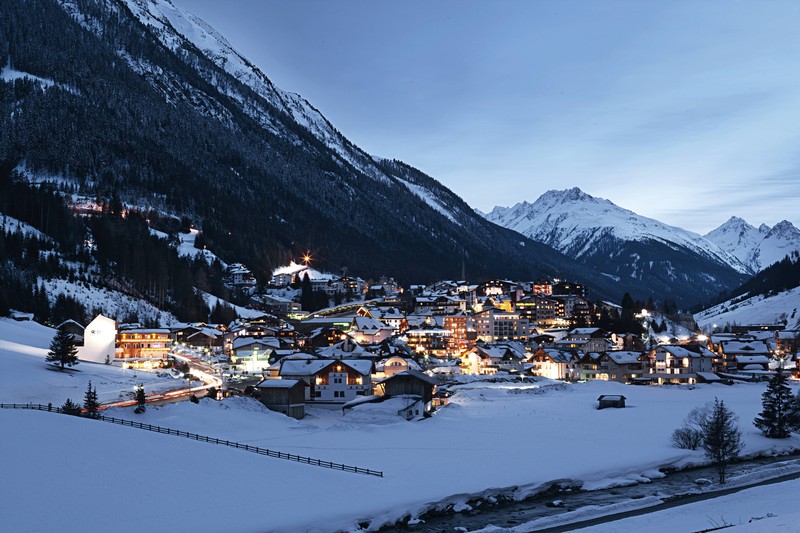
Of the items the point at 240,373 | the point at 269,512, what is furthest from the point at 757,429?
the point at 240,373

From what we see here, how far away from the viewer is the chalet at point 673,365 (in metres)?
99.9

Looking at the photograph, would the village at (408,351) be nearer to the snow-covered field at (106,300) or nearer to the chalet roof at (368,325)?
the chalet roof at (368,325)

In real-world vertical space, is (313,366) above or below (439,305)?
below

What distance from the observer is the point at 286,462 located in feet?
128

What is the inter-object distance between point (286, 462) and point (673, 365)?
256 feet

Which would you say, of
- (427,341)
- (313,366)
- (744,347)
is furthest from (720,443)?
(427,341)

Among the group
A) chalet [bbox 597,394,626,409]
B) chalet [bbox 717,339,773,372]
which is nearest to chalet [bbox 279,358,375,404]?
chalet [bbox 597,394,626,409]

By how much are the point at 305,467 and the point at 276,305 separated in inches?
5428

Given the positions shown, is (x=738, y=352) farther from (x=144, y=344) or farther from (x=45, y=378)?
(x=45, y=378)

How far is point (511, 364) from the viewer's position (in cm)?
11206

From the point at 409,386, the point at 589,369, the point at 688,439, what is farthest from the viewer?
the point at 589,369

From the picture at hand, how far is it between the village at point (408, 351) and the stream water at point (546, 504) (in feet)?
82.8

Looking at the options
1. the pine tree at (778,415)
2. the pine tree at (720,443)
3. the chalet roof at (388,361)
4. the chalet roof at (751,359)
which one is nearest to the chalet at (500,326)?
the chalet roof at (751,359)

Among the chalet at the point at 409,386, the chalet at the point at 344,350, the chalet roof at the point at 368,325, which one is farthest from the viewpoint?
the chalet roof at the point at 368,325
